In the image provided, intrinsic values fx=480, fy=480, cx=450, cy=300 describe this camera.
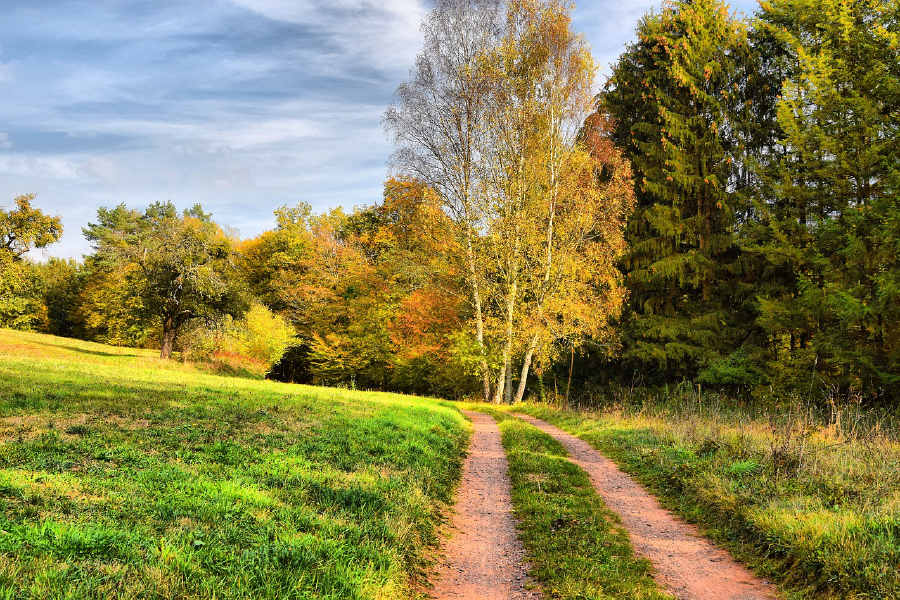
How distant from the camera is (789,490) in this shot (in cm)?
643

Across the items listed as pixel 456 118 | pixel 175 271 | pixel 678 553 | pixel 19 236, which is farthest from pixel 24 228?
pixel 678 553

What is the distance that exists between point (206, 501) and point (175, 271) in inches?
1016

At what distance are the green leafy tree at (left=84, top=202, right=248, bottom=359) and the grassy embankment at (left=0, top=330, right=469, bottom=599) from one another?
56.4 feet

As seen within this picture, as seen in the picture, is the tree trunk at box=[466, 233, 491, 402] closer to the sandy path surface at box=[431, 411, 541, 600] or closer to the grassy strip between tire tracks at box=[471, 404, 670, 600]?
the grassy strip between tire tracks at box=[471, 404, 670, 600]

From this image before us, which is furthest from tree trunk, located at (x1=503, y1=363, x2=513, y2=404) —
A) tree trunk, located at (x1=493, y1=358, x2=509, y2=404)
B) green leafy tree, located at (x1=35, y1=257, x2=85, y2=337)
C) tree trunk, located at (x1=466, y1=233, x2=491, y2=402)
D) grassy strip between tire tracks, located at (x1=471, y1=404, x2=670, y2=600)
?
green leafy tree, located at (x1=35, y1=257, x2=85, y2=337)

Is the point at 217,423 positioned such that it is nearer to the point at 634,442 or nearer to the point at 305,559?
the point at 305,559

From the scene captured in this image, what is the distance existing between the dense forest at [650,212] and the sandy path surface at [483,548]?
1187 cm

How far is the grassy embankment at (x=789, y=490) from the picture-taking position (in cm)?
454

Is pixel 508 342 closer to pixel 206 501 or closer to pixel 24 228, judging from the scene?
pixel 206 501

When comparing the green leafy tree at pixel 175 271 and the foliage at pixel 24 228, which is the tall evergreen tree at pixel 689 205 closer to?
the green leafy tree at pixel 175 271

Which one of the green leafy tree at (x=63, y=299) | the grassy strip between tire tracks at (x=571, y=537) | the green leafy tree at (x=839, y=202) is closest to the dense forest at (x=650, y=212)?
the green leafy tree at (x=839, y=202)

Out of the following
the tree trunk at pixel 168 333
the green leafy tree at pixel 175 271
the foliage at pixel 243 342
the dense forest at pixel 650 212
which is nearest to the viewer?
the dense forest at pixel 650 212

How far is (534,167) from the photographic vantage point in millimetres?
22125

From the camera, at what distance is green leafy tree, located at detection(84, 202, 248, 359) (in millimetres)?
26203
